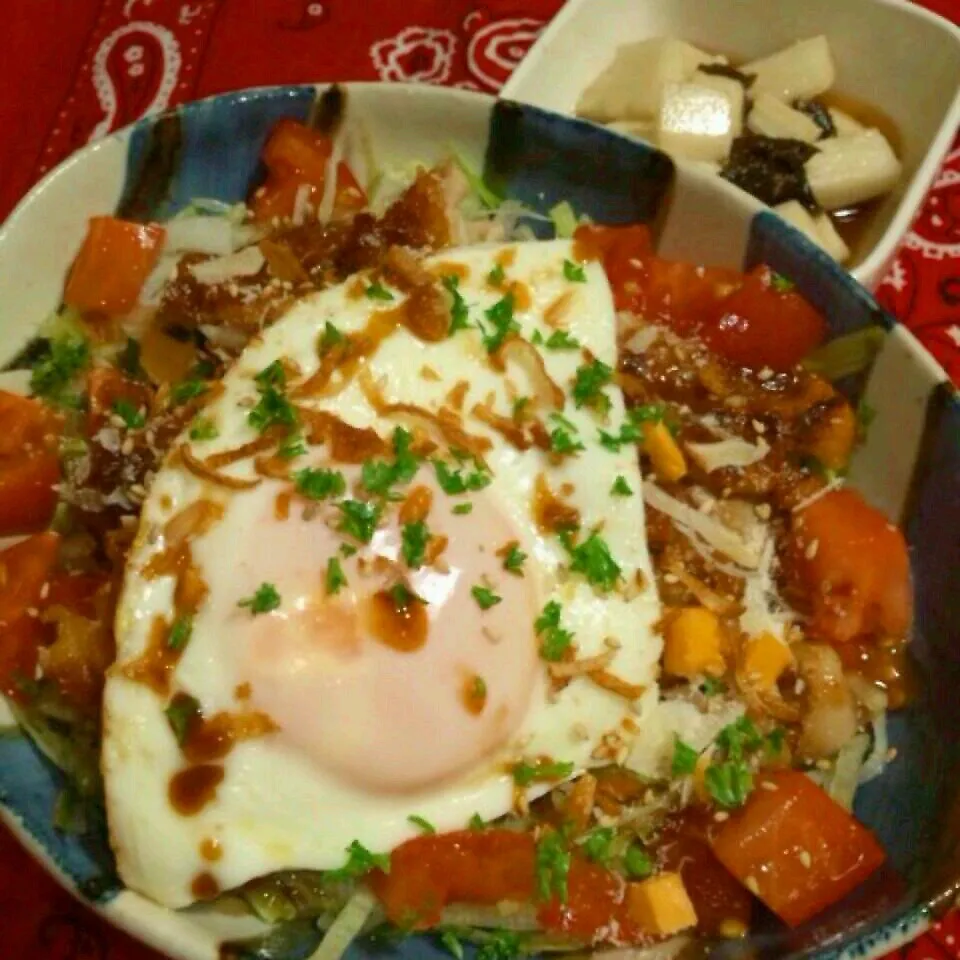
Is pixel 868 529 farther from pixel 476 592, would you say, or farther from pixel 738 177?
pixel 738 177

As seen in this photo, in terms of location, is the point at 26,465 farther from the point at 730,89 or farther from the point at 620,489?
the point at 730,89

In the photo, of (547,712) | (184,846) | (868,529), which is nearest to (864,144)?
(868,529)

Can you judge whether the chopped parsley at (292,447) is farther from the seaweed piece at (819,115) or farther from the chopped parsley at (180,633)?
the seaweed piece at (819,115)

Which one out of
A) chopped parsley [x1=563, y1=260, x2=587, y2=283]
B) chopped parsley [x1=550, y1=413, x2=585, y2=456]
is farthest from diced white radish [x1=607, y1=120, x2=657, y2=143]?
chopped parsley [x1=550, y1=413, x2=585, y2=456]

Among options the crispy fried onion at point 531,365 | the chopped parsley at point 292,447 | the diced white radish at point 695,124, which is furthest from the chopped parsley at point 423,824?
the diced white radish at point 695,124

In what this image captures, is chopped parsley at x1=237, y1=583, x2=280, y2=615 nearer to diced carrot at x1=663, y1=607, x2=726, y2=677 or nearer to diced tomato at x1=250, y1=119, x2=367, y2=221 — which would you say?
diced carrot at x1=663, y1=607, x2=726, y2=677
